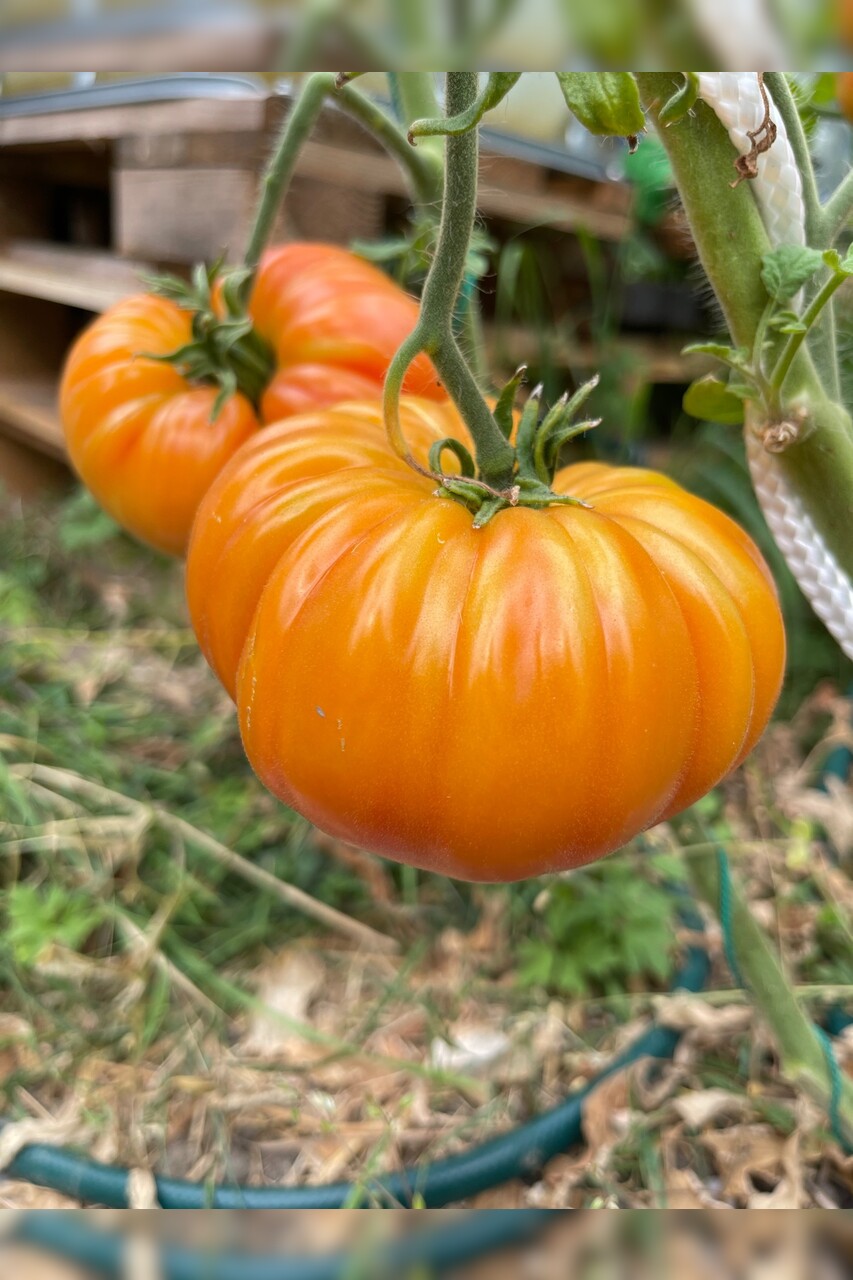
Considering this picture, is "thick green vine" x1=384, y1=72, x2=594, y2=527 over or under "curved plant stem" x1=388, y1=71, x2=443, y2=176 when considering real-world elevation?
under

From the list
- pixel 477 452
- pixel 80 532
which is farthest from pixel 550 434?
pixel 80 532

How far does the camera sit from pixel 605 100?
30 cm

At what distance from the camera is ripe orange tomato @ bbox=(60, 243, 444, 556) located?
68cm

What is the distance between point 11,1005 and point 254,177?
38.4 inches

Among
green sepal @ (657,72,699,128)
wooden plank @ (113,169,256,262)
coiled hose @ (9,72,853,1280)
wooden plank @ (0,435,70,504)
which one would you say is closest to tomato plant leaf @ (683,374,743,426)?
coiled hose @ (9,72,853,1280)

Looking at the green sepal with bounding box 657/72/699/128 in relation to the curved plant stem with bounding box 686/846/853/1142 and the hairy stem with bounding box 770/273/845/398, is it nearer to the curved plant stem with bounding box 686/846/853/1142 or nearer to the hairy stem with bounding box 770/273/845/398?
the hairy stem with bounding box 770/273/845/398

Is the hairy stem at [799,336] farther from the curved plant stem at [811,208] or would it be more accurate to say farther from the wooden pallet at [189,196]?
the wooden pallet at [189,196]

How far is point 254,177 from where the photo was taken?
114cm

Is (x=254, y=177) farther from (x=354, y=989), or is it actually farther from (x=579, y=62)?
(x=579, y=62)

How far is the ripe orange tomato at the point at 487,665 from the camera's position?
39 centimetres

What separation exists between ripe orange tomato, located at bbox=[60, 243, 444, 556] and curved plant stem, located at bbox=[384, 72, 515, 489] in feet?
0.77

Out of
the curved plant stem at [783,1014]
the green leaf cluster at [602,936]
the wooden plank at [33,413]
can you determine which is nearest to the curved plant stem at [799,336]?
the curved plant stem at [783,1014]

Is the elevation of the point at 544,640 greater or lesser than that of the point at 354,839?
greater

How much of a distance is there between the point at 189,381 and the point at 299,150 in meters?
0.20
